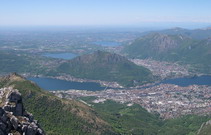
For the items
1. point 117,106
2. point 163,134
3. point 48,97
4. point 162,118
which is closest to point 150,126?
point 163,134

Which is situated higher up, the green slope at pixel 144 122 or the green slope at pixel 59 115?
the green slope at pixel 59 115

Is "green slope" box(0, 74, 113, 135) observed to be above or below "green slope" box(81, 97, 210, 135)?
above

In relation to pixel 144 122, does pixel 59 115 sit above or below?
above

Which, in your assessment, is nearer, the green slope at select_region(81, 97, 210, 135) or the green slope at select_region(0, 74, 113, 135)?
the green slope at select_region(0, 74, 113, 135)

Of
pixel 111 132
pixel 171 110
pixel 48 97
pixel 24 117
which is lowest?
pixel 171 110

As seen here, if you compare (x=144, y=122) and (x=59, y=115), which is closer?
(x=59, y=115)

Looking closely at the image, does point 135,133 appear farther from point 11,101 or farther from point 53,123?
point 11,101

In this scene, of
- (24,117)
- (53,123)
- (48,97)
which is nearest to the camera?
(24,117)

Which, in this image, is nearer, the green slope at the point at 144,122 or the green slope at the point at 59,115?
the green slope at the point at 59,115
